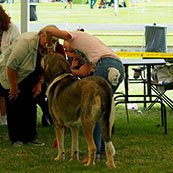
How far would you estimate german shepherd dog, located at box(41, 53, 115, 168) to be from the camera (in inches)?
187

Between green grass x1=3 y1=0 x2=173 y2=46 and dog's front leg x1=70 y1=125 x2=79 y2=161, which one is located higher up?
green grass x1=3 y1=0 x2=173 y2=46

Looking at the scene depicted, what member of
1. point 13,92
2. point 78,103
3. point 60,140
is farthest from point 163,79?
point 78,103

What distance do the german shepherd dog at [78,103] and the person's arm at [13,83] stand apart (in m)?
0.75

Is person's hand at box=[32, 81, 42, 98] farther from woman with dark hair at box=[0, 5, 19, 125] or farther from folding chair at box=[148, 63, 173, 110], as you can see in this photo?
folding chair at box=[148, 63, 173, 110]

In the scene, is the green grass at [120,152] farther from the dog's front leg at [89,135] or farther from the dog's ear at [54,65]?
the dog's ear at [54,65]

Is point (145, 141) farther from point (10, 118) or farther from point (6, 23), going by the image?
point (6, 23)

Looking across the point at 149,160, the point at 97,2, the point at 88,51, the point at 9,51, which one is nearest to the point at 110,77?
the point at 88,51

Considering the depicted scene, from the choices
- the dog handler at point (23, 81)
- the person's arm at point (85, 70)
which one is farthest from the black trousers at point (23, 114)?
the person's arm at point (85, 70)

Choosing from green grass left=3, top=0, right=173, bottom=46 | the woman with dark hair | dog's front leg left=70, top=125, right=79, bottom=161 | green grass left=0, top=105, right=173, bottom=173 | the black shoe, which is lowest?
green grass left=0, top=105, right=173, bottom=173

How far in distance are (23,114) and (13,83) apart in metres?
0.62

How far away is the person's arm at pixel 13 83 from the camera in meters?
5.91

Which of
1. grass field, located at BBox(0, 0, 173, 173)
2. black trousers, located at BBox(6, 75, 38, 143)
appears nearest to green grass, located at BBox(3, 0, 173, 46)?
grass field, located at BBox(0, 0, 173, 173)

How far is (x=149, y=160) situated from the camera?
18.4ft

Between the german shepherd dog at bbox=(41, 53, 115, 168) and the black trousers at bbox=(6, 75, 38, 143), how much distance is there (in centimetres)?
104
